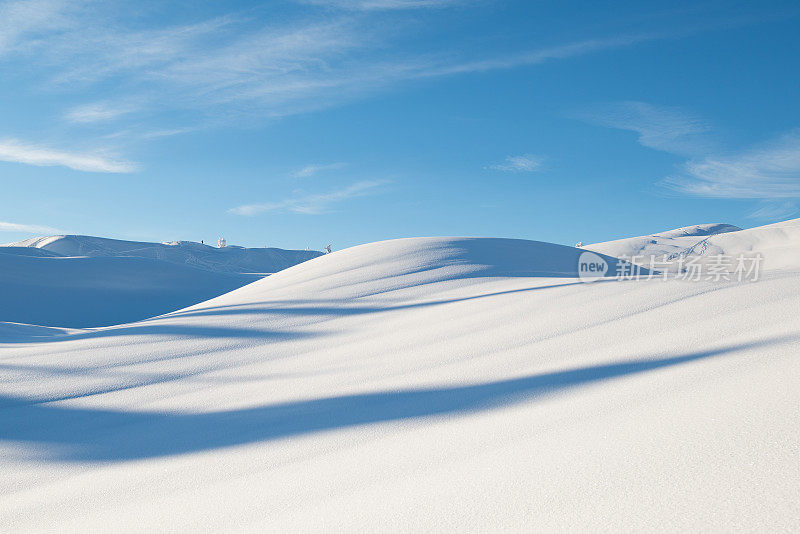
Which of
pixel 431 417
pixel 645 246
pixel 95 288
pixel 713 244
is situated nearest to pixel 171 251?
pixel 95 288

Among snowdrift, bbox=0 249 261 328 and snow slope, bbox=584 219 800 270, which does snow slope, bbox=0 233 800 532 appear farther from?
snow slope, bbox=584 219 800 270

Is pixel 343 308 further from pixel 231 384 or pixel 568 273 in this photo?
pixel 568 273

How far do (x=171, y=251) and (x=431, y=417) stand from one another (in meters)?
28.1

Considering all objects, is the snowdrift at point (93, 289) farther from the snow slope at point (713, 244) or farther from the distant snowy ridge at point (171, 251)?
the snow slope at point (713, 244)

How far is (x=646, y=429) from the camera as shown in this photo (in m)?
1.67

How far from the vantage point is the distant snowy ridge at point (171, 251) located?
87.5 feet

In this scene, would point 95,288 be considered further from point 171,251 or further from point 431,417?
point 171,251

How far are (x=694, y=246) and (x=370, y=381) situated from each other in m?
25.1

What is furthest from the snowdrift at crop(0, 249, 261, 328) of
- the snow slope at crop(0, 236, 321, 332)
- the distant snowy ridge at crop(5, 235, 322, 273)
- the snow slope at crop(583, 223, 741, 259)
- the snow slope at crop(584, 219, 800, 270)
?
the snow slope at crop(583, 223, 741, 259)

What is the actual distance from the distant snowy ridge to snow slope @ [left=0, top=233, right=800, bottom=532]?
75.5ft

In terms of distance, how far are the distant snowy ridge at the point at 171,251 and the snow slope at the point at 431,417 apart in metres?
23.0

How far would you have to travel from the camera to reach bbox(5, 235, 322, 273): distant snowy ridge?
26.7 metres

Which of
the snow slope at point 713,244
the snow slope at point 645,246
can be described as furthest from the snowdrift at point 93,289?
the snow slope at point 645,246

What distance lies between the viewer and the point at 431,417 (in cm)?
239
